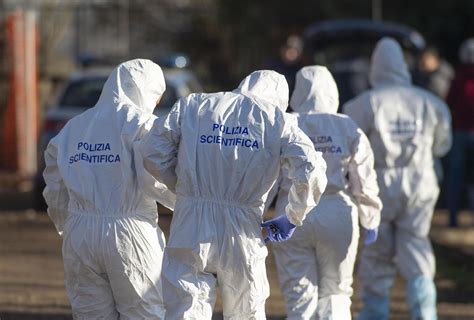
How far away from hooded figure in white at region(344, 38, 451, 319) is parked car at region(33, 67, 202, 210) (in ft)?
18.7

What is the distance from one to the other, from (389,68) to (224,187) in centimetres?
341

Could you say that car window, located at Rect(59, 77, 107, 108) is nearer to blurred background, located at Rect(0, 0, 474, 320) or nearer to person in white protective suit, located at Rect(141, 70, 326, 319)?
blurred background, located at Rect(0, 0, 474, 320)

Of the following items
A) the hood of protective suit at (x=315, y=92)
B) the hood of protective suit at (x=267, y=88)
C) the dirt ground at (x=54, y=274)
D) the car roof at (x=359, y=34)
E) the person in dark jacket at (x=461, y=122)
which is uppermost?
the hood of protective suit at (x=267, y=88)

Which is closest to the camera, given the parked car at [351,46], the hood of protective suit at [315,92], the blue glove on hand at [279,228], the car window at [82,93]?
the blue glove on hand at [279,228]

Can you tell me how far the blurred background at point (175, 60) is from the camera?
40.3ft

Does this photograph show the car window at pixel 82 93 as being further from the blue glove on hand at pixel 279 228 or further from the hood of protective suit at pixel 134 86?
the blue glove on hand at pixel 279 228

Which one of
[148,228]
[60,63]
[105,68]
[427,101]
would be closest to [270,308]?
[427,101]

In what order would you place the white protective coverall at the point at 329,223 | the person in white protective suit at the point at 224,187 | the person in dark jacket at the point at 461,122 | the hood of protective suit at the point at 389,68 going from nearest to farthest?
the person in white protective suit at the point at 224,187 < the white protective coverall at the point at 329,223 < the hood of protective suit at the point at 389,68 < the person in dark jacket at the point at 461,122

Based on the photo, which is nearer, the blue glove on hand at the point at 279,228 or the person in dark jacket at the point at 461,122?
the blue glove on hand at the point at 279,228

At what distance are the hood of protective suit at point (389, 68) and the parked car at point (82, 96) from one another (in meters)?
5.29

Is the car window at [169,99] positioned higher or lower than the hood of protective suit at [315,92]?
lower

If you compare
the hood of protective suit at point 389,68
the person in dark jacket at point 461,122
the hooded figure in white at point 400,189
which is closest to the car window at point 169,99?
the person in dark jacket at point 461,122

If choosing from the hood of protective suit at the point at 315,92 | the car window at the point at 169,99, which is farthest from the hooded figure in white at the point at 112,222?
the car window at the point at 169,99

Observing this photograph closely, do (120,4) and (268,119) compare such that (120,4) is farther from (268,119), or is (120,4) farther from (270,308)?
(268,119)
